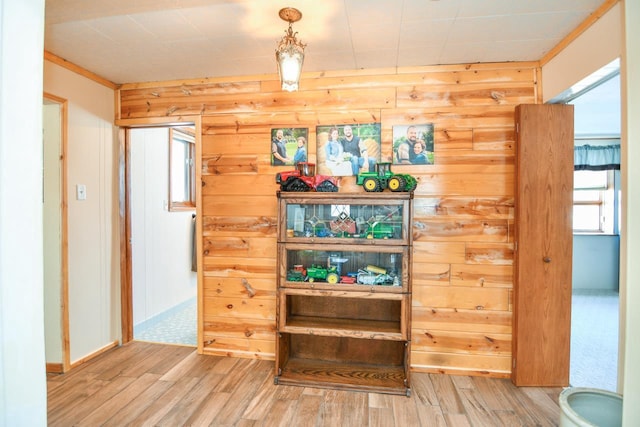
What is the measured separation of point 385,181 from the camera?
7.77 ft

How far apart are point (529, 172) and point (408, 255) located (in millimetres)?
1063

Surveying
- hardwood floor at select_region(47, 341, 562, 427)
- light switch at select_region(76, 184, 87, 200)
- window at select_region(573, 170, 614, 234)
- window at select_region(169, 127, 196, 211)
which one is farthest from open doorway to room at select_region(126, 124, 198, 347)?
window at select_region(573, 170, 614, 234)

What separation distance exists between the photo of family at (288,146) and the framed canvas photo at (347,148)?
4.9 inches

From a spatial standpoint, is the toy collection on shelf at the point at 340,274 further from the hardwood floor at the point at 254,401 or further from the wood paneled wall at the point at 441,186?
the hardwood floor at the point at 254,401

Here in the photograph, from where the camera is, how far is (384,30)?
2.10m

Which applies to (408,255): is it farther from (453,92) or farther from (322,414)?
(453,92)

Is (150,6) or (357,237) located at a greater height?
(150,6)

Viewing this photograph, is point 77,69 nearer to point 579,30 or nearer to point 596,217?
point 579,30

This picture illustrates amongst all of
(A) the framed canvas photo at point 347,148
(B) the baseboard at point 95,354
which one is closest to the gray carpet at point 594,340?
(A) the framed canvas photo at point 347,148

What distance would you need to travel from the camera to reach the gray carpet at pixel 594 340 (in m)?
2.53

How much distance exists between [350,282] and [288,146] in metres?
1.22

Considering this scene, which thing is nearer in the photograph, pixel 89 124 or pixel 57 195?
pixel 57 195

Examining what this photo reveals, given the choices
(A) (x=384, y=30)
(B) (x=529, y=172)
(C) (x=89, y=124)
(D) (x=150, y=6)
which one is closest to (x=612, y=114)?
(B) (x=529, y=172)

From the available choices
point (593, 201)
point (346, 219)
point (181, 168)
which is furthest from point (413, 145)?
point (593, 201)
